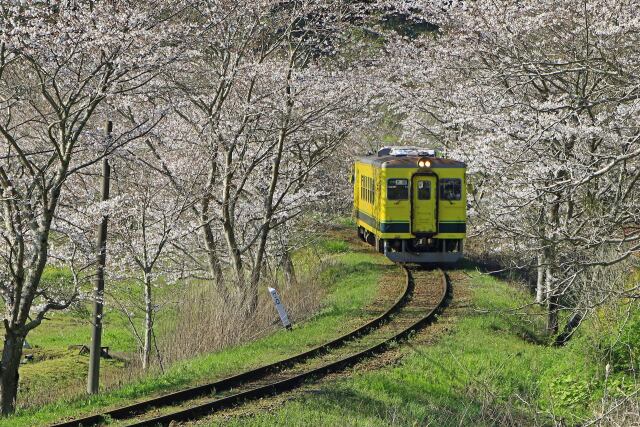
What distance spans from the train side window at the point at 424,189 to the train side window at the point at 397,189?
0.31m

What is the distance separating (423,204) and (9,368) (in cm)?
1048

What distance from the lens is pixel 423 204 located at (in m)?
18.4

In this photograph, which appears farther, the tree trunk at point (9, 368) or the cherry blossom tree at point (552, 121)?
the tree trunk at point (9, 368)

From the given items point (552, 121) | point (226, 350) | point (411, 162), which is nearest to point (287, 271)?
point (411, 162)

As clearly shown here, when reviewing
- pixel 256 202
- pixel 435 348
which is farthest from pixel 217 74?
pixel 435 348

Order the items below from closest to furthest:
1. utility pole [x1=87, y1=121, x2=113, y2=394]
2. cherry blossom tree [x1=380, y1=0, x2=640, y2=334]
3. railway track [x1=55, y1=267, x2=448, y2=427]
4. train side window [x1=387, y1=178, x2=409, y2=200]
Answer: railway track [x1=55, y1=267, x2=448, y2=427] → cherry blossom tree [x1=380, y1=0, x2=640, y2=334] → utility pole [x1=87, y1=121, x2=113, y2=394] → train side window [x1=387, y1=178, x2=409, y2=200]

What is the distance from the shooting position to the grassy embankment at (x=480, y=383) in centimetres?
869

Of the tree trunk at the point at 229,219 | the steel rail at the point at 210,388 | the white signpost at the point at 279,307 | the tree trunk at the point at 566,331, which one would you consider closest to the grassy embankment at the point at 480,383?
the tree trunk at the point at 566,331

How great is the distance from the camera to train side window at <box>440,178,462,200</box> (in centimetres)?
1827

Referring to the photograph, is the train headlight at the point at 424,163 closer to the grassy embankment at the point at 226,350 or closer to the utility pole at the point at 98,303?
the grassy embankment at the point at 226,350

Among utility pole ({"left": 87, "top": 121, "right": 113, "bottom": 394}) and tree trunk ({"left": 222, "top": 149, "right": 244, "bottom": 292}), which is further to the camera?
tree trunk ({"left": 222, "top": 149, "right": 244, "bottom": 292})

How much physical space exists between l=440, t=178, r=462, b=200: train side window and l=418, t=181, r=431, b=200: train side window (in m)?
0.28

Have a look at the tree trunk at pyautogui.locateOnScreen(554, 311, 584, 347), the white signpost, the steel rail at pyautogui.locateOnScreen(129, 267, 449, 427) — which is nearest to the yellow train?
the tree trunk at pyautogui.locateOnScreen(554, 311, 584, 347)

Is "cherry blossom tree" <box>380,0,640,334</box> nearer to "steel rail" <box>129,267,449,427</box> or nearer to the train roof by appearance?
the train roof
